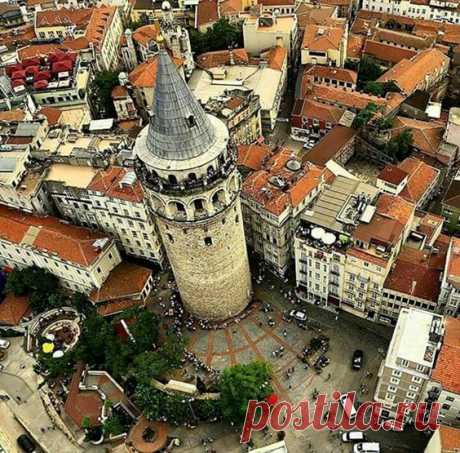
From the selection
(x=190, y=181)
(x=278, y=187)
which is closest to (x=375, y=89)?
(x=278, y=187)

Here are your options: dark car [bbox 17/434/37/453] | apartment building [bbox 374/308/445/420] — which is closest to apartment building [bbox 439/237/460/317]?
apartment building [bbox 374/308/445/420]

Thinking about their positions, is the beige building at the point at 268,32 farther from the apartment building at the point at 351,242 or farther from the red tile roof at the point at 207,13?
the apartment building at the point at 351,242

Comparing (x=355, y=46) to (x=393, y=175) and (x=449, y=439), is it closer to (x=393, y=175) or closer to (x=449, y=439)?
(x=393, y=175)

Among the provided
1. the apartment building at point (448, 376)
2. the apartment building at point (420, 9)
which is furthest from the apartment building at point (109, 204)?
the apartment building at point (420, 9)

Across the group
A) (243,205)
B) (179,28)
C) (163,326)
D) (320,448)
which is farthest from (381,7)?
(320,448)

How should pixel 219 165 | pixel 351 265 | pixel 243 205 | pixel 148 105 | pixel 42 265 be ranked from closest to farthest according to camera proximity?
pixel 219 165, pixel 351 265, pixel 243 205, pixel 42 265, pixel 148 105

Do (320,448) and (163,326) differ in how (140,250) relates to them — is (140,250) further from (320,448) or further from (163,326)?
(320,448)

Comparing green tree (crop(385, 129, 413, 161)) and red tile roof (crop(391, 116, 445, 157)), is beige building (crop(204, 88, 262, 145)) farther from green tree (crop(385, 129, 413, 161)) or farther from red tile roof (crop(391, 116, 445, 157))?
red tile roof (crop(391, 116, 445, 157))
